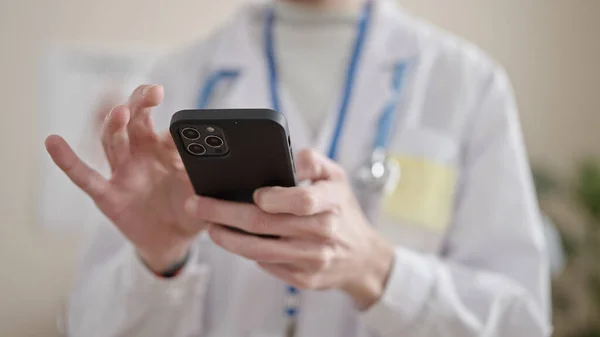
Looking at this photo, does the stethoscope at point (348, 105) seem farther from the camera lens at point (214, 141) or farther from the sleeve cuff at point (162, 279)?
the camera lens at point (214, 141)

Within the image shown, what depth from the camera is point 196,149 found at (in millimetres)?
304

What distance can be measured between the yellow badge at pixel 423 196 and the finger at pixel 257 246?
0.68 ft

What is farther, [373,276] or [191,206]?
[373,276]

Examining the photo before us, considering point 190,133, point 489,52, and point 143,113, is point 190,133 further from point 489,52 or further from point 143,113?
point 489,52

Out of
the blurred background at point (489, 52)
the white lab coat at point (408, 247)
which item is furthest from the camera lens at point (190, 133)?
the blurred background at point (489, 52)

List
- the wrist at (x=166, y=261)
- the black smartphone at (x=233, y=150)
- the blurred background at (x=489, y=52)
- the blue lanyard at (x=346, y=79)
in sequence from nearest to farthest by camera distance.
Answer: the black smartphone at (x=233, y=150) → the wrist at (x=166, y=261) → the blue lanyard at (x=346, y=79) → the blurred background at (x=489, y=52)

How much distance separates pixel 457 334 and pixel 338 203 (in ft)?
0.72

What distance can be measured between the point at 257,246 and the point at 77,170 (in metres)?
0.13

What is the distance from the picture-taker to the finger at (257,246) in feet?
1.19

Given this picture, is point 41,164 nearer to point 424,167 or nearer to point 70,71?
point 70,71

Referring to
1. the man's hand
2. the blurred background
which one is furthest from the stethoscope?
the blurred background

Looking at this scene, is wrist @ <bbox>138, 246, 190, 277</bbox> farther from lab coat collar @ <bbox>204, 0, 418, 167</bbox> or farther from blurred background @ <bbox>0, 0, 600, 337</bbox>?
blurred background @ <bbox>0, 0, 600, 337</bbox>

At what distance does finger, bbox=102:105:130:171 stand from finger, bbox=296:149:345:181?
4.4 inches

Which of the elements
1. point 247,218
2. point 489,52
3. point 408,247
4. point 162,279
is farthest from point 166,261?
point 489,52
